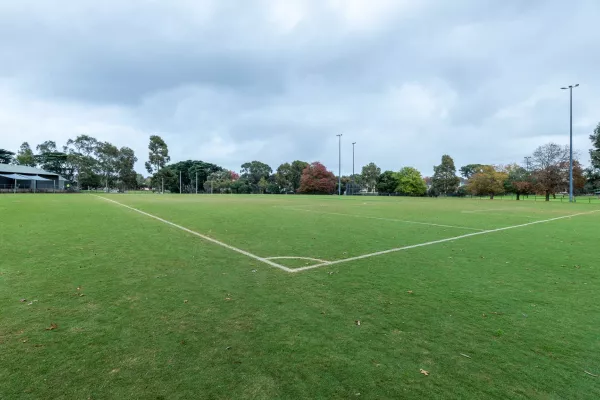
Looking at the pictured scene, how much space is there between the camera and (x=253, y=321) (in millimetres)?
3590

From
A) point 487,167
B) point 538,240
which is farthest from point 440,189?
point 538,240

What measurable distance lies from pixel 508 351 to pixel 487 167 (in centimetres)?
6118

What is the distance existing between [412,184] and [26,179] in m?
89.4

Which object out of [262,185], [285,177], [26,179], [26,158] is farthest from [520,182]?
[26,158]

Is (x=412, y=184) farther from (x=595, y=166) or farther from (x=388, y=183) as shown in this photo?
(x=595, y=166)

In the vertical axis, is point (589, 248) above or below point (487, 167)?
below

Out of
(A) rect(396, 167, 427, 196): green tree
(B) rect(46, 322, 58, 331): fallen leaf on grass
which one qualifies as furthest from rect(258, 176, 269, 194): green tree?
(B) rect(46, 322, 58, 331): fallen leaf on grass

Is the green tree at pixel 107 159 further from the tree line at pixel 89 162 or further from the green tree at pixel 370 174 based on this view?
the green tree at pixel 370 174

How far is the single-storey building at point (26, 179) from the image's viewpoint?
65750 mm

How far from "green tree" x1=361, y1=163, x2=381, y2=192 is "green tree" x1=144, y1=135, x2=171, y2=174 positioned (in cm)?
5845

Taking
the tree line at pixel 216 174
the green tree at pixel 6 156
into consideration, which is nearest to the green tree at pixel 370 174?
the tree line at pixel 216 174

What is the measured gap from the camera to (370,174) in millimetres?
94688

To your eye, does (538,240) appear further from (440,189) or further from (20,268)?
(440,189)

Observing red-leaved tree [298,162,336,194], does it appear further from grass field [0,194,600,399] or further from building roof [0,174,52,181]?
grass field [0,194,600,399]
